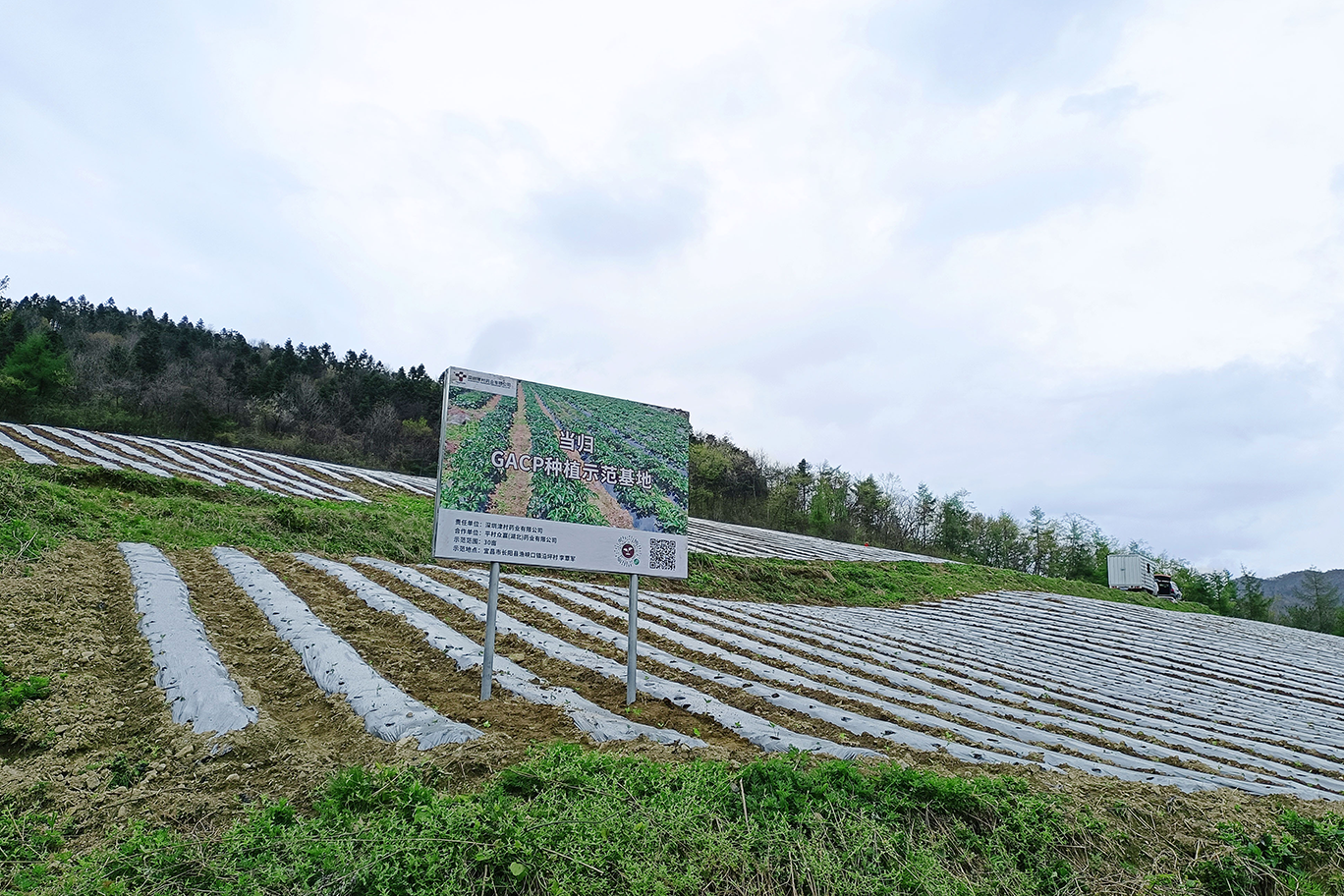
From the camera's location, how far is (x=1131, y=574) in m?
23.7

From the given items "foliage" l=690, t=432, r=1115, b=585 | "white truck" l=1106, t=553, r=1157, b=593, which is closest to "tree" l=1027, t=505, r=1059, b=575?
"foliage" l=690, t=432, r=1115, b=585

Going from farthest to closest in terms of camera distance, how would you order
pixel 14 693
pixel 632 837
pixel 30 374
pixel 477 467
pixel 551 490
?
pixel 30 374 < pixel 551 490 < pixel 477 467 < pixel 14 693 < pixel 632 837

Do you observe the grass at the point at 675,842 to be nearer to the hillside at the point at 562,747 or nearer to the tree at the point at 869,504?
the hillside at the point at 562,747

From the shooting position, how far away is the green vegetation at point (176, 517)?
6.84 meters

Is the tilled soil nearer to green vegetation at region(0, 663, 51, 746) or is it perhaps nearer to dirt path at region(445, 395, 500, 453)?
green vegetation at region(0, 663, 51, 746)

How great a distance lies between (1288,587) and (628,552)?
4154 cm

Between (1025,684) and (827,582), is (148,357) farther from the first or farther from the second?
(1025,684)

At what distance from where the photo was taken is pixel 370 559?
8.24 meters

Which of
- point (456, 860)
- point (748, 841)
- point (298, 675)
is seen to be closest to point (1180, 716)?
point (748, 841)

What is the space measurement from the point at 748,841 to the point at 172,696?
110 inches

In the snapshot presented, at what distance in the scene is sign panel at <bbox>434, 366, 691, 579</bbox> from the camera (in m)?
3.97

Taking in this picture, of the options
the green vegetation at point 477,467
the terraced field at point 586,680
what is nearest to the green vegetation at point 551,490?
the green vegetation at point 477,467

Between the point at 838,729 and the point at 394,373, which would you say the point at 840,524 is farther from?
the point at 838,729

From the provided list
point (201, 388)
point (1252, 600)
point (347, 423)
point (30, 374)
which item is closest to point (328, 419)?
point (347, 423)
